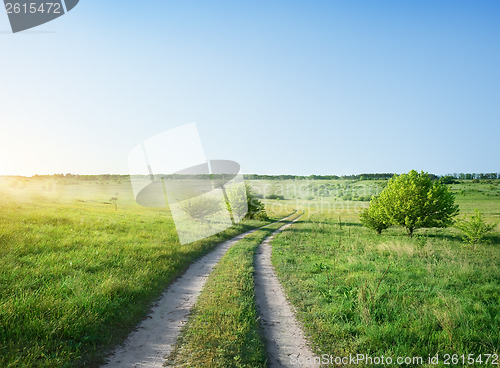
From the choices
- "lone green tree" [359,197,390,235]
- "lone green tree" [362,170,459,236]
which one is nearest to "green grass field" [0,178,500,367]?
"lone green tree" [362,170,459,236]

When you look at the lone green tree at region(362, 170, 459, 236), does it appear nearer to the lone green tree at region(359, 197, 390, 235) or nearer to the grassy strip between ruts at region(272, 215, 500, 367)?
the lone green tree at region(359, 197, 390, 235)

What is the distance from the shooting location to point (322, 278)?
36.8 ft

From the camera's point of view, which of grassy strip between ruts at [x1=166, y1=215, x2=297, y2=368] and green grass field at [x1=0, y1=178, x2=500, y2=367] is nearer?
grassy strip between ruts at [x1=166, y1=215, x2=297, y2=368]

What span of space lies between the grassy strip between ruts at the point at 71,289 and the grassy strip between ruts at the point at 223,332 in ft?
5.50

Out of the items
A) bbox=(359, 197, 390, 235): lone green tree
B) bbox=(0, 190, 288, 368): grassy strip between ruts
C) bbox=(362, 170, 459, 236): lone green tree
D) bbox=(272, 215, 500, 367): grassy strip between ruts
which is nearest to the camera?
bbox=(0, 190, 288, 368): grassy strip between ruts

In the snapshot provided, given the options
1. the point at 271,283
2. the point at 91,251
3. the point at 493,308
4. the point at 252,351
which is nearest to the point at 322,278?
the point at 271,283

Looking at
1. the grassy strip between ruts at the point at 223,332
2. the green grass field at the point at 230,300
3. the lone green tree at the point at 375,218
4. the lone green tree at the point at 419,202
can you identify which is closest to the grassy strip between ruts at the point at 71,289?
the green grass field at the point at 230,300

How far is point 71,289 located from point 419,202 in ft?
83.8

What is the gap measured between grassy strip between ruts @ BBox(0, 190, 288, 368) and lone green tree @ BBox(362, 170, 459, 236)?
19400mm

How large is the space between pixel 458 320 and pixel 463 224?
622 inches

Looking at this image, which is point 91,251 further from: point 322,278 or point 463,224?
point 463,224

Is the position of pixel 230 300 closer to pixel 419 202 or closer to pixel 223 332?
pixel 223 332

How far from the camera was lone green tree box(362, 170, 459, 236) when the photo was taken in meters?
22.9

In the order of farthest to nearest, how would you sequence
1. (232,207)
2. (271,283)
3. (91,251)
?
(232,207)
(91,251)
(271,283)
